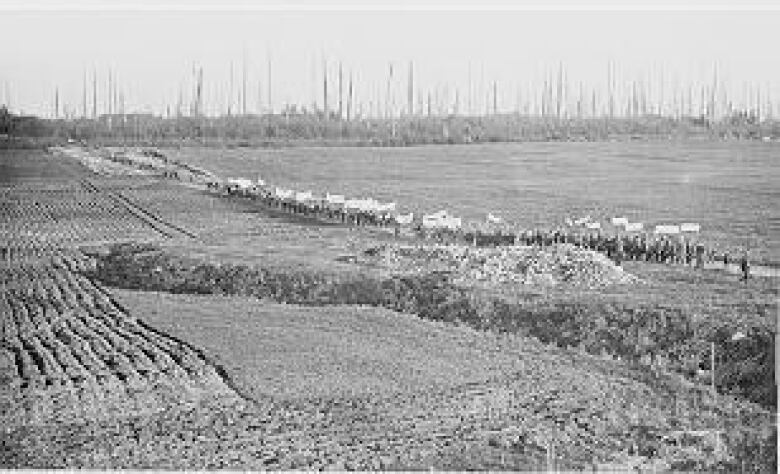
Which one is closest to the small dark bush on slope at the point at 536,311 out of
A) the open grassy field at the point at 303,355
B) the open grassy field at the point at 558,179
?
the open grassy field at the point at 303,355

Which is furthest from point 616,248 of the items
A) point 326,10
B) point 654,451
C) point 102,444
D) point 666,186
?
point 102,444

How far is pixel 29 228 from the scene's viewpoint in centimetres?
526

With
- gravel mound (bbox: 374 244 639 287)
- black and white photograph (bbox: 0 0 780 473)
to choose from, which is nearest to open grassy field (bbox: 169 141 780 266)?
black and white photograph (bbox: 0 0 780 473)

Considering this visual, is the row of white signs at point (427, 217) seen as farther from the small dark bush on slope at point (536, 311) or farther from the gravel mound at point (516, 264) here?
the small dark bush on slope at point (536, 311)

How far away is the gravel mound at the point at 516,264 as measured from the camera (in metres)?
4.98

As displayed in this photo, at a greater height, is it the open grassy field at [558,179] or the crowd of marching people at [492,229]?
the open grassy field at [558,179]

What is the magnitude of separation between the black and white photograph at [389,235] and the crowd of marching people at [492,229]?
1 cm

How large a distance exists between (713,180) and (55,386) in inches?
118

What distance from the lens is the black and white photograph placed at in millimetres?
4633

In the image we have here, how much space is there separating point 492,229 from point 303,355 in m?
1.03

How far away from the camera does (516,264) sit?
504 centimetres

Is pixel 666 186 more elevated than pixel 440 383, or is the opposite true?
pixel 666 186

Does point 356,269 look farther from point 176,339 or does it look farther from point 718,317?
point 718,317

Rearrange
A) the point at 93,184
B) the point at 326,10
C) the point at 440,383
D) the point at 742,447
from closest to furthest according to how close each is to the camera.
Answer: the point at 742,447 → the point at 440,383 → the point at 326,10 → the point at 93,184
